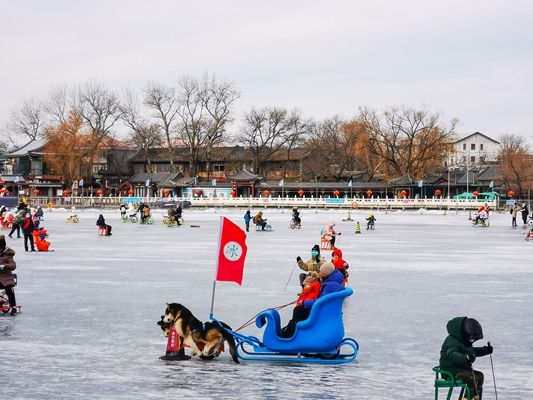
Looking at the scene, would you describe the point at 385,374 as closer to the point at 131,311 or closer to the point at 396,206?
the point at 131,311

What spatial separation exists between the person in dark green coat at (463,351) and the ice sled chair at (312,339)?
295 centimetres

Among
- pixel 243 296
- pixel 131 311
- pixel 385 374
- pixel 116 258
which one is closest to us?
pixel 385 374

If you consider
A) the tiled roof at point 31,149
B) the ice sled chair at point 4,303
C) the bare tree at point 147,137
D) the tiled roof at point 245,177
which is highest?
the bare tree at point 147,137

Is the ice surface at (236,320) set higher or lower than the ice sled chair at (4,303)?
lower

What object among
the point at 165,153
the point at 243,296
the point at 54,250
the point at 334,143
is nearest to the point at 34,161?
the point at 165,153

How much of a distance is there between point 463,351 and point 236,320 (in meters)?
6.46

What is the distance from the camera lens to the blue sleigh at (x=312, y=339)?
10305mm

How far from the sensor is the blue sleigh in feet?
33.8

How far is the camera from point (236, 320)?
525 inches

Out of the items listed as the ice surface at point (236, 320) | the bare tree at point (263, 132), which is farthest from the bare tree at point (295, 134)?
the ice surface at point (236, 320)

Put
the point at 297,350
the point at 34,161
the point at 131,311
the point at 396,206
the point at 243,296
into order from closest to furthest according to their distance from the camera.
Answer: the point at 297,350
the point at 131,311
the point at 243,296
the point at 396,206
the point at 34,161

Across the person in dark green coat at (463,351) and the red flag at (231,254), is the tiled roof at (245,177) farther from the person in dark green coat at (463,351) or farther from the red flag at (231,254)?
the person in dark green coat at (463,351)

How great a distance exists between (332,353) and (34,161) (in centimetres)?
10852

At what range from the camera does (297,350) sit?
411 inches
